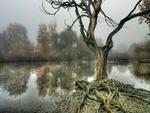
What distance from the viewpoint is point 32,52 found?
5108 inches

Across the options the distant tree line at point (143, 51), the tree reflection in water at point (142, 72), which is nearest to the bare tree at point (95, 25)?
the tree reflection in water at point (142, 72)

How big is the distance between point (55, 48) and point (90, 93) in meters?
112

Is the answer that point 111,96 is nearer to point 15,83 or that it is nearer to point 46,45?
point 15,83

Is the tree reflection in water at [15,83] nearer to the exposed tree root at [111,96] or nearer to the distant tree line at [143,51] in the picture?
the exposed tree root at [111,96]

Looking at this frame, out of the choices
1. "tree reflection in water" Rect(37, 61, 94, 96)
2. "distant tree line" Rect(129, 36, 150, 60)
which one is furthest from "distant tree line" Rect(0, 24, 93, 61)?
"tree reflection in water" Rect(37, 61, 94, 96)

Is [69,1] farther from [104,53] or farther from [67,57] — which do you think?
[67,57]

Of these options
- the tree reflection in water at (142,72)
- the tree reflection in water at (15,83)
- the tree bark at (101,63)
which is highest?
the tree bark at (101,63)

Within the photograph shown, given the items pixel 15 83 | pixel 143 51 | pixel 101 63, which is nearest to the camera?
pixel 101 63

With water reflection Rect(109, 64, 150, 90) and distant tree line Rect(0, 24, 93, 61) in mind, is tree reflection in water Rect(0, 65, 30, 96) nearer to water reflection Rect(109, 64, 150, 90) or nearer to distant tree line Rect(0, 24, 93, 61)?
water reflection Rect(109, 64, 150, 90)

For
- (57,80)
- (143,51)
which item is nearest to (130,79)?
(57,80)

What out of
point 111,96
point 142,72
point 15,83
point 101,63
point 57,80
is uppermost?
point 101,63

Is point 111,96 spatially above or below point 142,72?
below

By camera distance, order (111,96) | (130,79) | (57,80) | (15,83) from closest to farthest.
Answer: (111,96) < (15,83) < (57,80) < (130,79)

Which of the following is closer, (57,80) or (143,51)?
(57,80)
